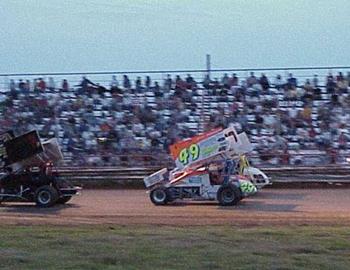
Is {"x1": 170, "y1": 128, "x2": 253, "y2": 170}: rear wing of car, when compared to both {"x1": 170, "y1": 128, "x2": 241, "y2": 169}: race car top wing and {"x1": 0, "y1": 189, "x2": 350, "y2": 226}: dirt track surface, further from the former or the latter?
{"x1": 0, "y1": 189, "x2": 350, "y2": 226}: dirt track surface

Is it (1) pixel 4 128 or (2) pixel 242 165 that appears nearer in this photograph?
(2) pixel 242 165

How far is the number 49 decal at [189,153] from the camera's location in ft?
77.0

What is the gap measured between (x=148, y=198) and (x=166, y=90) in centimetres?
682

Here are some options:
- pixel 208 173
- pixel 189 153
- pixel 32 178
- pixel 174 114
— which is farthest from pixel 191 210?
pixel 174 114

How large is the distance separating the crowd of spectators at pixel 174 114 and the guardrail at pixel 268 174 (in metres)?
0.51

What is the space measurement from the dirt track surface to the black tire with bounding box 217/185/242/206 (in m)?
0.22

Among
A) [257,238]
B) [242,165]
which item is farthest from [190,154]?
[257,238]

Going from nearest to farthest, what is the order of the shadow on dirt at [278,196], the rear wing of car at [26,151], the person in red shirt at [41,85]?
the rear wing of car at [26,151] < the shadow on dirt at [278,196] < the person in red shirt at [41,85]

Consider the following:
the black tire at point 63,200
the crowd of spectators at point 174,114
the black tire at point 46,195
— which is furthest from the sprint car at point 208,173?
the crowd of spectators at point 174,114

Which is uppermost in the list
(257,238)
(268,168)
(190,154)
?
(257,238)

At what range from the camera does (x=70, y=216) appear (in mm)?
21250

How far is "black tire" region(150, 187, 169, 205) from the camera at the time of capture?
23691 millimetres

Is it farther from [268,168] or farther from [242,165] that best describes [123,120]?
[242,165]

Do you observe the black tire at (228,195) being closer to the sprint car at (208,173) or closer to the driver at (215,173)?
the sprint car at (208,173)
